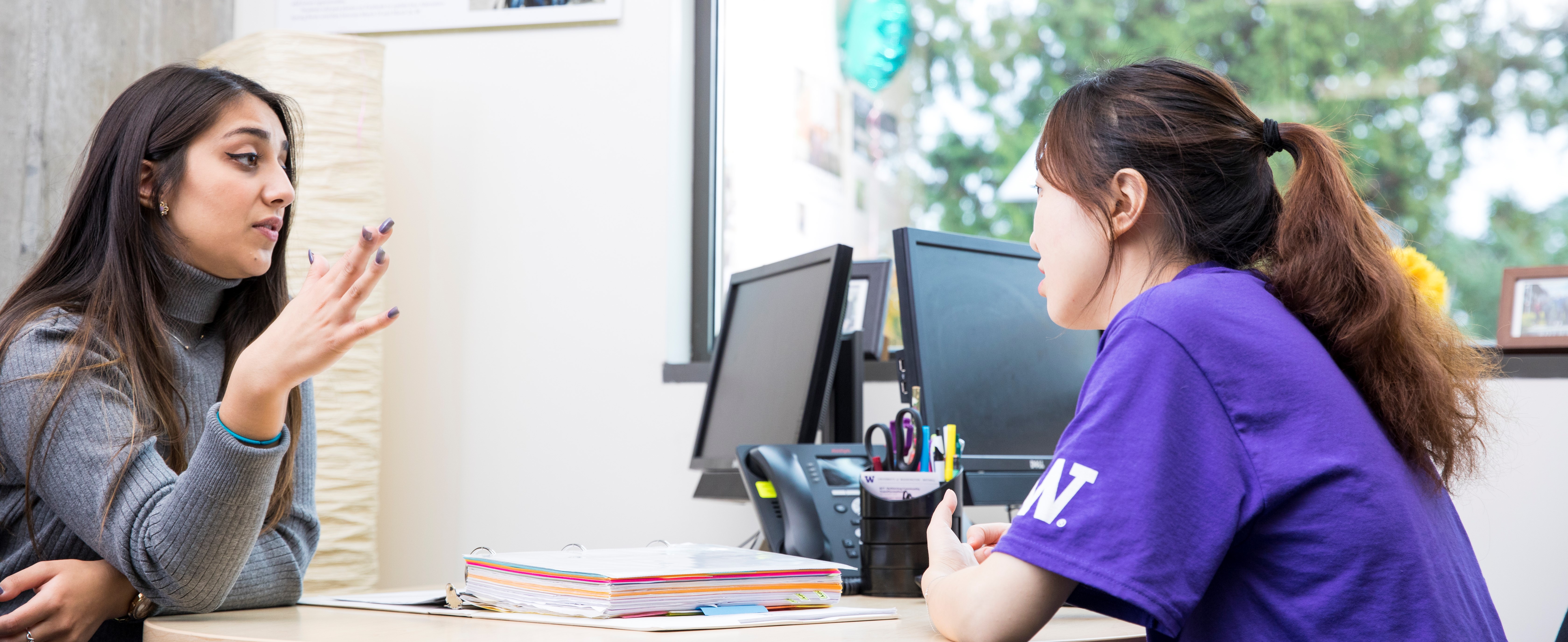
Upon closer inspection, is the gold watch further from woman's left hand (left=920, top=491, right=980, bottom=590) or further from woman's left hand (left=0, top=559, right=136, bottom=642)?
woman's left hand (left=920, top=491, right=980, bottom=590)

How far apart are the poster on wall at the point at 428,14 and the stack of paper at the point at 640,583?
1.55 m

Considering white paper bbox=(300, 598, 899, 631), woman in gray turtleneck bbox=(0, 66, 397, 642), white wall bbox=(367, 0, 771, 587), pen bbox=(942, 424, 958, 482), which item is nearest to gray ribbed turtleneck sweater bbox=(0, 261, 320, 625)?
woman in gray turtleneck bbox=(0, 66, 397, 642)

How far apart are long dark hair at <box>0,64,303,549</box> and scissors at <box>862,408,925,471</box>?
24.8 inches

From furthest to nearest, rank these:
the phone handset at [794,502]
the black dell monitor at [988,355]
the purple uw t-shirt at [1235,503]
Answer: the black dell monitor at [988,355] → the phone handset at [794,502] → the purple uw t-shirt at [1235,503]

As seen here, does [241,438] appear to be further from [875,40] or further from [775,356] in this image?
[875,40]

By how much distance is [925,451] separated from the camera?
1.23 metres

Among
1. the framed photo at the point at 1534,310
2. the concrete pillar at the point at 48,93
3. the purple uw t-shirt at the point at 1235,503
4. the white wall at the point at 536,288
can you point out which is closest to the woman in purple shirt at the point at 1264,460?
the purple uw t-shirt at the point at 1235,503

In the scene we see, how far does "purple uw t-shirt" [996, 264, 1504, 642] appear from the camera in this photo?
0.74m

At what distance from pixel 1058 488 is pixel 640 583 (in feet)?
1.27

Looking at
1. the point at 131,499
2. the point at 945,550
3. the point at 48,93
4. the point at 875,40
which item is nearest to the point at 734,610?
the point at 945,550

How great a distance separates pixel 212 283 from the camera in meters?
1.31

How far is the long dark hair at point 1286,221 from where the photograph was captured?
0.83m

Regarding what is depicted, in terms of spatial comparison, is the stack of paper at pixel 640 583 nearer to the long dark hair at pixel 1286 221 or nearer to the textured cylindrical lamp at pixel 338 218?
the long dark hair at pixel 1286 221

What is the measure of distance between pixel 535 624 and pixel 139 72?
2085mm
